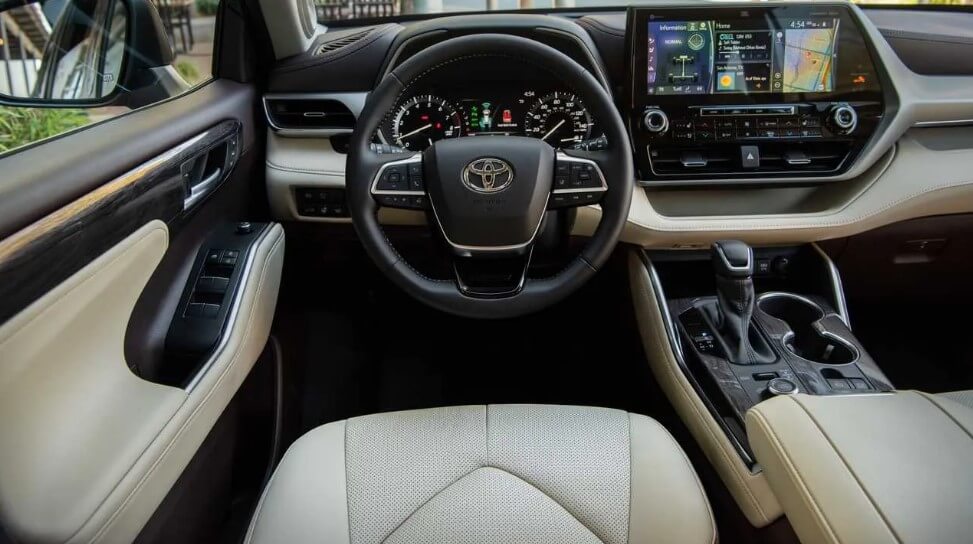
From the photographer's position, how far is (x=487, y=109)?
1927 millimetres

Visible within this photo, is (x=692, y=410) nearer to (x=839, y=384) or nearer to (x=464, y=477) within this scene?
(x=839, y=384)

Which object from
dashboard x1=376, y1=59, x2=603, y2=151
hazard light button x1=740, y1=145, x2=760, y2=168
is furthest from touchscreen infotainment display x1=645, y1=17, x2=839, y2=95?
dashboard x1=376, y1=59, x2=603, y2=151

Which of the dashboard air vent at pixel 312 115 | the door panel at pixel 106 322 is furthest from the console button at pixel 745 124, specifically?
the door panel at pixel 106 322

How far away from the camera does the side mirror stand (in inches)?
60.0

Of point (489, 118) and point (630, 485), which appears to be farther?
point (489, 118)

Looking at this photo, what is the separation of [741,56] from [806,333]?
74cm

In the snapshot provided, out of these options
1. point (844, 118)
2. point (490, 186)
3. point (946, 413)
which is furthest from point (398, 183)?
point (844, 118)

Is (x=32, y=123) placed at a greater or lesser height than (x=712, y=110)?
greater

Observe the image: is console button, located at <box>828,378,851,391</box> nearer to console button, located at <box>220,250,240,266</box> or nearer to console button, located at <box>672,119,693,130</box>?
console button, located at <box>672,119,693,130</box>

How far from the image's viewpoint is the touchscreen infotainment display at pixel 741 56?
1.90m

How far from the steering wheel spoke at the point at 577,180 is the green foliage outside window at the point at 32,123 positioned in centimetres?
98

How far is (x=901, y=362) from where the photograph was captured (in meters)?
2.44

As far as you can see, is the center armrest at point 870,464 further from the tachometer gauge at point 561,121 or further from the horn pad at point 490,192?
the tachometer gauge at point 561,121

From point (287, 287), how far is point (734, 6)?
1477 mm
